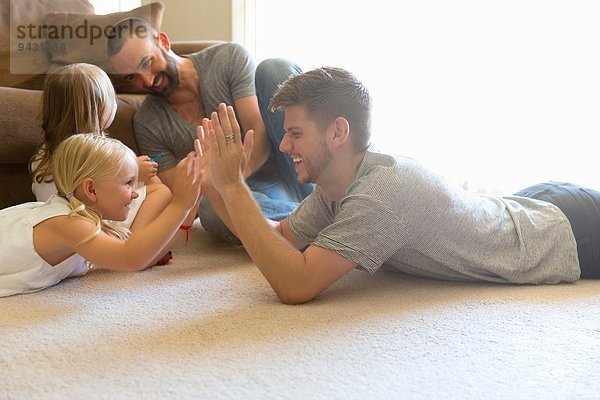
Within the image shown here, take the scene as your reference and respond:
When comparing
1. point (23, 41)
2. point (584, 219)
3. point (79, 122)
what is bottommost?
point (584, 219)

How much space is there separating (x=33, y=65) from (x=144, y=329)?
5.98ft

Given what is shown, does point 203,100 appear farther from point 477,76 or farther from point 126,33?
point 477,76

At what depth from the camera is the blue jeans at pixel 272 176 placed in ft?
6.80

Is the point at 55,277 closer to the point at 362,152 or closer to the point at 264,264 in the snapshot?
the point at 264,264

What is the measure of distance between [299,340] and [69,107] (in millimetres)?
1053

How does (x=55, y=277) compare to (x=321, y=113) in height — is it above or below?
below

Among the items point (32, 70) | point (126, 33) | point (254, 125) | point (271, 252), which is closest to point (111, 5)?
point (32, 70)

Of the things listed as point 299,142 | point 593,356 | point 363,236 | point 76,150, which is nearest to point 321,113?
point 299,142

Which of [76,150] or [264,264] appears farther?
[76,150]

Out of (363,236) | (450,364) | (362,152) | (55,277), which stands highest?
(362,152)

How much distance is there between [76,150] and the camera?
1.65 m

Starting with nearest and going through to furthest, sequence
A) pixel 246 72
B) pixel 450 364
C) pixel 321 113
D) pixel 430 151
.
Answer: pixel 450 364 < pixel 321 113 < pixel 246 72 < pixel 430 151

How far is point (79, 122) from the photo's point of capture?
187 centimetres

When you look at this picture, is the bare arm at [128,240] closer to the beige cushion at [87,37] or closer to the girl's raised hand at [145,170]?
the girl's raised hand at [145,170]
